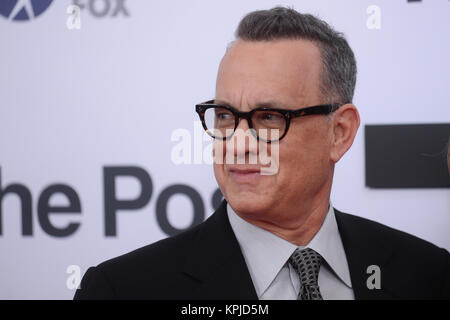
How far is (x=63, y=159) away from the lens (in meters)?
1.75

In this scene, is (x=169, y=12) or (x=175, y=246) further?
(x=169, y=12)

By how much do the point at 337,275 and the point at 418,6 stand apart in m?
0.93

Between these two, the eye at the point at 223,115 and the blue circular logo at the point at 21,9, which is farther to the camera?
the blue circular logo at the point at 21,9

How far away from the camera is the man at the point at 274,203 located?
4.09 feet

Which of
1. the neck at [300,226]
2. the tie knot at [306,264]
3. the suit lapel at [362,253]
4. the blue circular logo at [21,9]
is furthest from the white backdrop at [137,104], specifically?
the tie knot at [306,264]

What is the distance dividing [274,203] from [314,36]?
1.46 feet

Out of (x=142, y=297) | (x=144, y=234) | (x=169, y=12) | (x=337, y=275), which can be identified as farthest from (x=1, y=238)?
(x=337, y=275)

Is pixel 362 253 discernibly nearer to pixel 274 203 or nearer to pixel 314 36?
pixel 274 203

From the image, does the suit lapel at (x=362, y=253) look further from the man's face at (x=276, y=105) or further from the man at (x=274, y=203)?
the man's face at (x=276, y=105)

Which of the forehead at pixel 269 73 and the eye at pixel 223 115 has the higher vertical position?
the forehead at pixel 269 73

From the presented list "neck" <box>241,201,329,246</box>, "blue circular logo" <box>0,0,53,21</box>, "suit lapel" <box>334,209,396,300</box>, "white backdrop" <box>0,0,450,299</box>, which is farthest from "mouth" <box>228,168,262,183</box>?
"blue circular logo" <box>0,0,53,21</box>

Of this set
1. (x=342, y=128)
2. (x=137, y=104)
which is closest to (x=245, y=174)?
(x=342, y=128)

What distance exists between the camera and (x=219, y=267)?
1257mm
